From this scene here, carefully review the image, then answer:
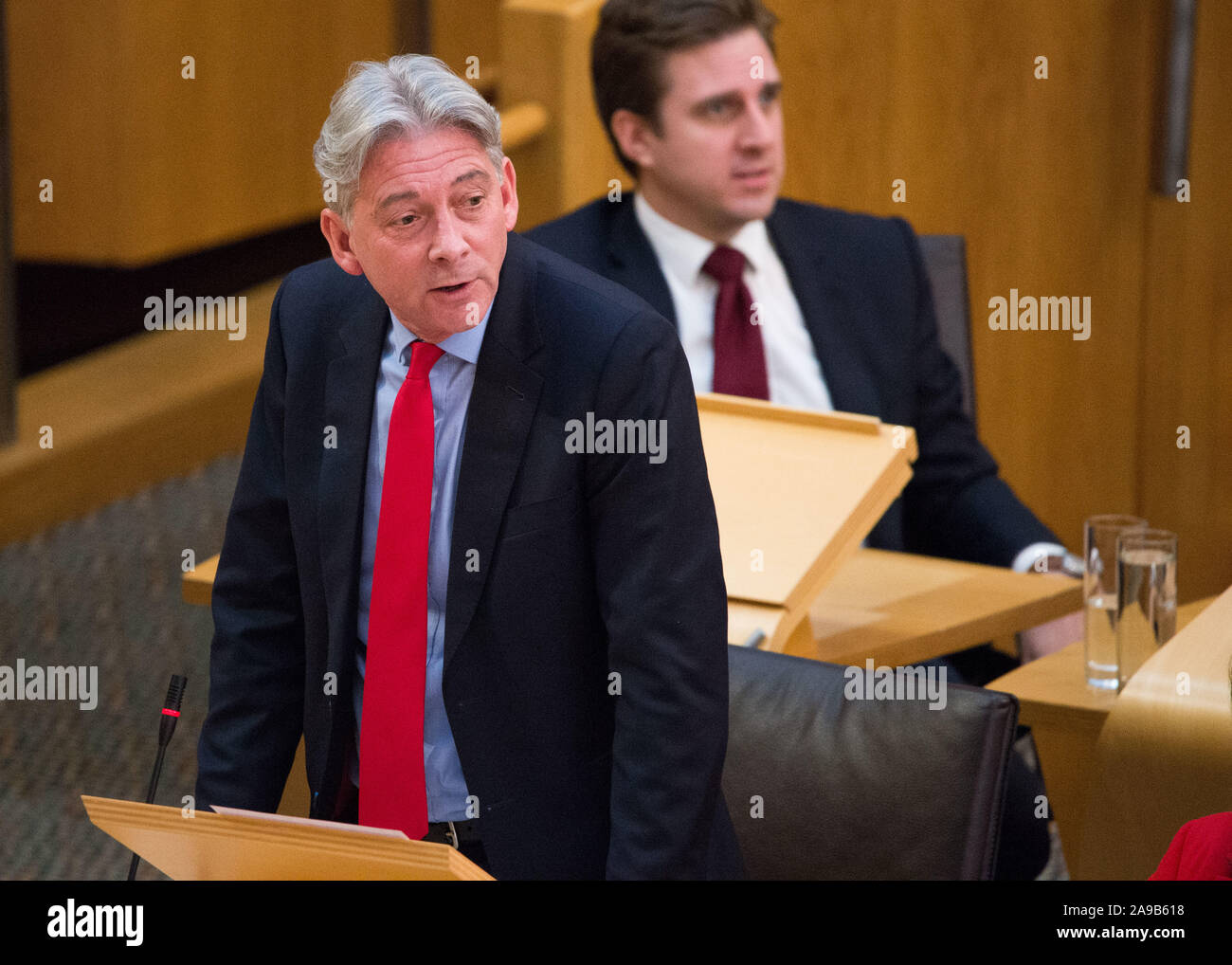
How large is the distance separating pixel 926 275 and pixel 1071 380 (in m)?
0.98

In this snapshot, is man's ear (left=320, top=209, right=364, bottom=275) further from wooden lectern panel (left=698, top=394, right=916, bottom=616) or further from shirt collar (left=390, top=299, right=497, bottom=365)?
wooden lectern panel (left=698, top=394, right=916, bottom=616)

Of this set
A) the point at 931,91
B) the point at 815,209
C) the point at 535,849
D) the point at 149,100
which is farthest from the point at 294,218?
the point at 535,849

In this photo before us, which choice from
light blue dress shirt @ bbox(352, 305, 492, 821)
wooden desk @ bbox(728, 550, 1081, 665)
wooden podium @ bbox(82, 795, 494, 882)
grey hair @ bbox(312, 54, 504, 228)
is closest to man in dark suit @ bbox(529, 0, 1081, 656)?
wooden desk @ bbox(728, 550, 1081, 665)

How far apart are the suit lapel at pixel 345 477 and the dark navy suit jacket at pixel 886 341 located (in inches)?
48.7

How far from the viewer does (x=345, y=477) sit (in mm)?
1592

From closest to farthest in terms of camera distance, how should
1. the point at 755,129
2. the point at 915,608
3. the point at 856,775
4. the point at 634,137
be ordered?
the point at 856,775, the point at 915,608, the point at 755,129, the point at 634,137

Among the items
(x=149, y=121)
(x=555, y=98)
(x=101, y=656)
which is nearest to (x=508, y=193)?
(x=555, y=98)

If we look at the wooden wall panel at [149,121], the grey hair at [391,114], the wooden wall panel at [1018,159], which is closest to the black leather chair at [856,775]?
the grey hair at [391,114]

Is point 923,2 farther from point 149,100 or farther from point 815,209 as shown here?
point 149,100

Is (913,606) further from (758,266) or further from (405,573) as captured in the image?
(405,573)

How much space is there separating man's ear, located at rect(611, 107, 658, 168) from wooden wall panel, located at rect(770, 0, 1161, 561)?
905mm

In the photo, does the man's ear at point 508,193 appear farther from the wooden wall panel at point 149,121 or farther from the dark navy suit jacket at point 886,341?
the wooden wall panel at point 149,121

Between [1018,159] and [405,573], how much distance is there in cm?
253

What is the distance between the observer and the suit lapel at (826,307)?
2840 mm
